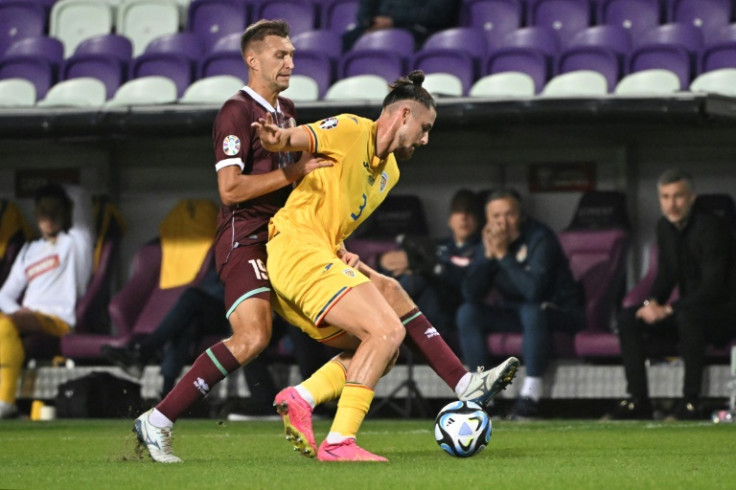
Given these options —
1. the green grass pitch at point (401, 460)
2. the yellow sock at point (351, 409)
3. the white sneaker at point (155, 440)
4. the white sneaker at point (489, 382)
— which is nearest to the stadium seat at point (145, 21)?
the green grass pitch at point (401, 460)

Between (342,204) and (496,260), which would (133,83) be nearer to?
(496,260)

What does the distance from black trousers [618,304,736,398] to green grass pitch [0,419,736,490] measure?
54 centimetres

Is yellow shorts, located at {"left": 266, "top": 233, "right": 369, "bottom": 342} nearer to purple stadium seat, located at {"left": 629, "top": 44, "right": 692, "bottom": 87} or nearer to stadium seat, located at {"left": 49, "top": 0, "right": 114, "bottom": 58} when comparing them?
purple stadium seat, located at {"left": 629, "top": 44, "right": 692, "bottom": 87}

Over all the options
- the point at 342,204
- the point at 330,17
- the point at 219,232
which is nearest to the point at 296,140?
the point at 342,204

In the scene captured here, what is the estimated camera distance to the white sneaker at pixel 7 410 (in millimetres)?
Result: 12062

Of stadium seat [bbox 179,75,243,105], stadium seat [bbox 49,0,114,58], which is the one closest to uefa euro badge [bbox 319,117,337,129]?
stadium seat [bbox 179,75,243,105]

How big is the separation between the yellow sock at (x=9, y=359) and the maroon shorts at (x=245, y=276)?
592 cm

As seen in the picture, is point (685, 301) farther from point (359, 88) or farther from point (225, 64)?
point (225, 64)

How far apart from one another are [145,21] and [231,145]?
878cm

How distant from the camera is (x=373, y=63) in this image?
43.0 feet

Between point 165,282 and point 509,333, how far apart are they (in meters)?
3.41

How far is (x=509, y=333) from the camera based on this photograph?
11.3 m

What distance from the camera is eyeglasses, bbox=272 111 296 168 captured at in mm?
6922

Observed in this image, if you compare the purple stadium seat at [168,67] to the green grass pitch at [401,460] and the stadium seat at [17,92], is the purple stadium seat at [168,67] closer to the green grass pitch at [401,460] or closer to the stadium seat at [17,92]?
the stadium seat at [17,92]
